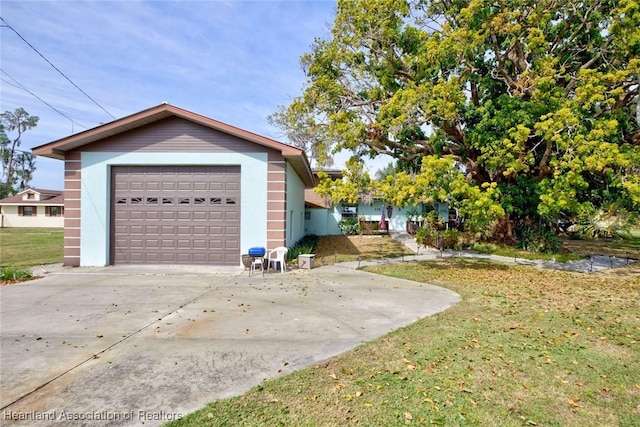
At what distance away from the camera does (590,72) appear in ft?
37.2

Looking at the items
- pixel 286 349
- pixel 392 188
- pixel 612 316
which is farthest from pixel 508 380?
pixel 392 188

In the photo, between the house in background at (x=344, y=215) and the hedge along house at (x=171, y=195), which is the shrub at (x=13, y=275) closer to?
the hedge along house at (x=171, y=195)

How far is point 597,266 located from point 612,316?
8.51m

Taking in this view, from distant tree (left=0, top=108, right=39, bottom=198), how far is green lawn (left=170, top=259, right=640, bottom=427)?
68.3 m

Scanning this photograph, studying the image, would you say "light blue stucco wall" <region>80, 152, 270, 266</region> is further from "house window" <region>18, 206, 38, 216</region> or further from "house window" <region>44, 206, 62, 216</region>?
"house window" <region>18, 206, 38, 216</region>

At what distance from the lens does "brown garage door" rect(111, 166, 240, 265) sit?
39.6ft

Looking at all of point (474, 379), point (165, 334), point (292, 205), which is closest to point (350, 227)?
point (292, 205)

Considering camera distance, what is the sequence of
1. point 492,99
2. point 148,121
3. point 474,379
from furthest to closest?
point 492,99 < point 148,121 < point 474,379

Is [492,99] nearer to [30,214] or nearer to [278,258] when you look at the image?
[278,258]

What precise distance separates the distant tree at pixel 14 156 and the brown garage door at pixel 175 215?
5740 centimetres

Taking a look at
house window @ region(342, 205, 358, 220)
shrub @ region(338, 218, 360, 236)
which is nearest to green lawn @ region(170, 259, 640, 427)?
shrub @ region(338, 218, 360, 236)

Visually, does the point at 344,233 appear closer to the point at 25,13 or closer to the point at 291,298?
the point at 291,298

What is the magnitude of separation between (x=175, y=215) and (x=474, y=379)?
10.8 metres

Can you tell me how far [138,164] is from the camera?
12.1 metres
